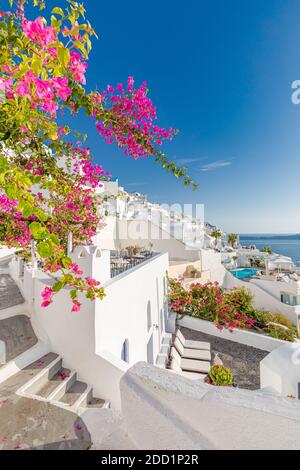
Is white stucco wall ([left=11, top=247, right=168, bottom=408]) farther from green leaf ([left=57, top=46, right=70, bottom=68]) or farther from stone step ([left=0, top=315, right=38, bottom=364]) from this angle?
green leaf ([left=57, top=46, right=70, bottom=68])

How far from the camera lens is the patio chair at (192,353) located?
28.9ft

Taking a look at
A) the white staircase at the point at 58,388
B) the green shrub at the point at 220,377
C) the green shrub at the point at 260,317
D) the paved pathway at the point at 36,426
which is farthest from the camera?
the green shrub at the point at 260,317

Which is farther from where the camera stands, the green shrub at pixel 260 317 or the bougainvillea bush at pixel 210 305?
the green shrub at pixel 260 317

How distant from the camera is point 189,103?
53.5ft

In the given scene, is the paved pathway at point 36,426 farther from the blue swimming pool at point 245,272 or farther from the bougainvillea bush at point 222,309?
the blue swimming pool at point 245,272

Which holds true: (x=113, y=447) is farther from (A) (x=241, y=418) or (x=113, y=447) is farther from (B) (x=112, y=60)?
(B) (x=112, y=60)

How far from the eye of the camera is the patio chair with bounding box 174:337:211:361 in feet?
28.9

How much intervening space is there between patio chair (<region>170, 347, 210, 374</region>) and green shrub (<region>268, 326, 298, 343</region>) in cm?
522

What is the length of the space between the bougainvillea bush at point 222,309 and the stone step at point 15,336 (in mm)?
8656

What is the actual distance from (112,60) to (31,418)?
40.6 feet

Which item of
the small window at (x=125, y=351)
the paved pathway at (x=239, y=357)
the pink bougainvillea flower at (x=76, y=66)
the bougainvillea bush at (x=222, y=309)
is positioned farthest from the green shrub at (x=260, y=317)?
the pink bougainvillea flower at (x=76, y=66)

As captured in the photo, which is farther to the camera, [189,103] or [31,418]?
[189,103]

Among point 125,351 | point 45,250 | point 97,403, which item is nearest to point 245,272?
point 125,351
